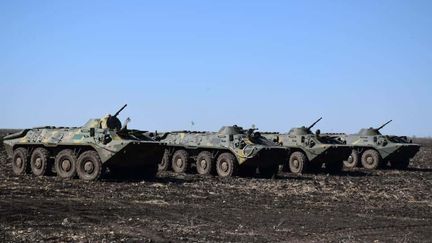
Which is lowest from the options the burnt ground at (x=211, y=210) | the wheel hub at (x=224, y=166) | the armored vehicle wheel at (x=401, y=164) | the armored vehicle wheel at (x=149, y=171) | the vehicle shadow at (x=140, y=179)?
the burnt ground at (x=211, y=210)

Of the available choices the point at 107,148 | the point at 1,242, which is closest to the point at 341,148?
the point at 107,148

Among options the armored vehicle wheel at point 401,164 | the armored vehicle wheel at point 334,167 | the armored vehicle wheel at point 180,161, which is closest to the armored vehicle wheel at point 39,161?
the armored vehicle wheel at point 180,161

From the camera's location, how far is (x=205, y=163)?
2202 centimetres

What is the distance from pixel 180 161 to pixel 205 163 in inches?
53.2

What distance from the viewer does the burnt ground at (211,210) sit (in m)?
9.41

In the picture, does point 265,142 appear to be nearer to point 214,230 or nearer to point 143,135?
point 143,135

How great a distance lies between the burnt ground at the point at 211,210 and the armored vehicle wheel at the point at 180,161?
3.23 m

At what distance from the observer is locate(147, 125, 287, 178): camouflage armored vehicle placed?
21.0 metres

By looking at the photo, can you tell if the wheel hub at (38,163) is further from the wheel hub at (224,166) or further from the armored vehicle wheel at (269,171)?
the armored vehicle wheel at (269,171)

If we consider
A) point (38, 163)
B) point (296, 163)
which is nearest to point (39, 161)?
point (38, 163)

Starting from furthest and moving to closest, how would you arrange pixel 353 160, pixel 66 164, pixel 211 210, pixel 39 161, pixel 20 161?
pixel 353 160
pixel 20 161
pixel 39 161
pixel 66 164
pixel 211 210

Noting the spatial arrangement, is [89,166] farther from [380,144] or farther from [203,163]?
[380,144]

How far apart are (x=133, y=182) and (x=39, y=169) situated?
3549 millimetres

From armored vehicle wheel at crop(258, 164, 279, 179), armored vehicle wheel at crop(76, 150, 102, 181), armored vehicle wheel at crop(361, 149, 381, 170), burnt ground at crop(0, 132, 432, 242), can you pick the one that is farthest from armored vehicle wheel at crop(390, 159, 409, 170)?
armored vehicle wheel at crop(76, 150, 102, 181)
